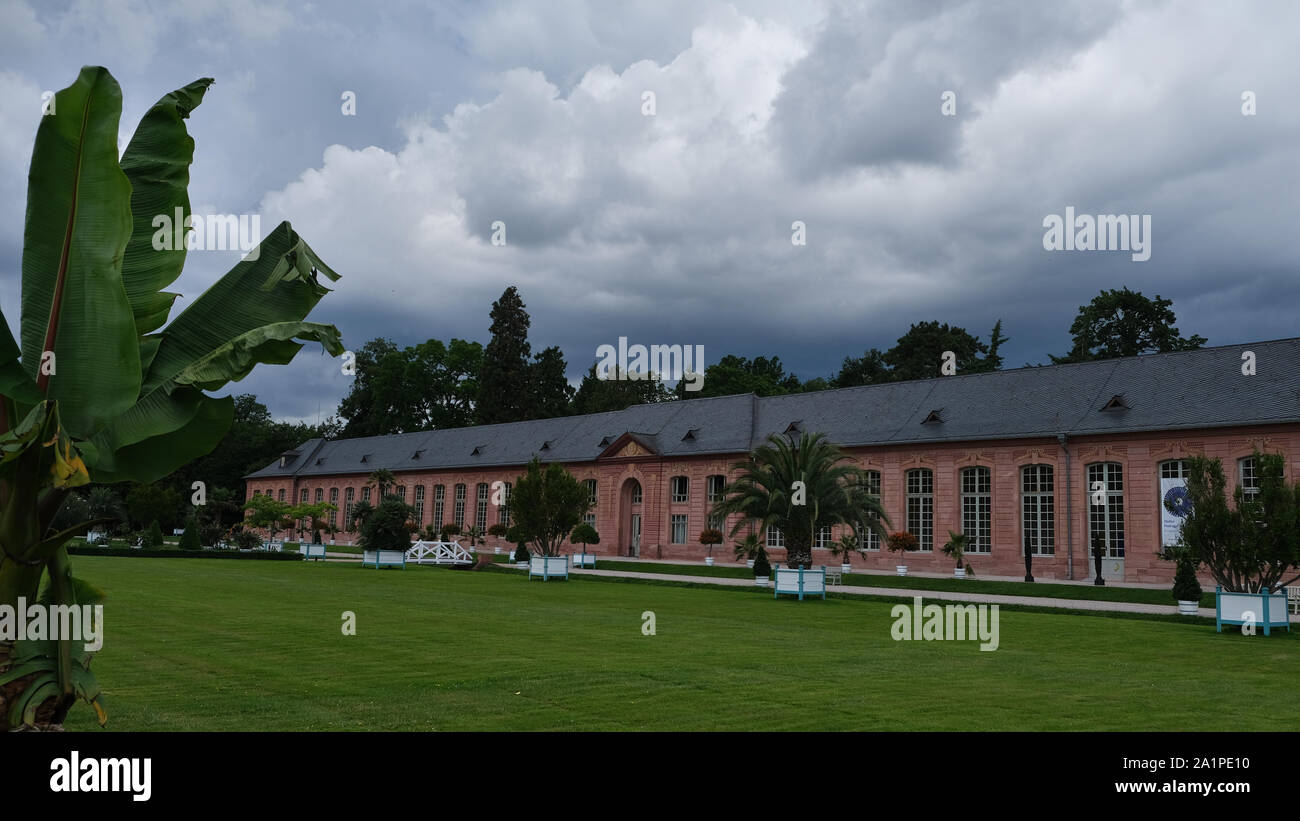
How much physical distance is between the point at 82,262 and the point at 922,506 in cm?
4115

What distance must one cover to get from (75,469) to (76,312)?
1488 mm

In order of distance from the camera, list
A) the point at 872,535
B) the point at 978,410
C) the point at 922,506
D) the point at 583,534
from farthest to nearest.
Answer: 1. the point at 583,534
2. the point at 872,535
3. the point at 922,506
4. the point at 978,410

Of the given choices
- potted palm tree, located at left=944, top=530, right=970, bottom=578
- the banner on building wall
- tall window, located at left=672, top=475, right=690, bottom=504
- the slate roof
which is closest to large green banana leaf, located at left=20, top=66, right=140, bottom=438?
the banner on building wall

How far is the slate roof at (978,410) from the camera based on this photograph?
1458 inches

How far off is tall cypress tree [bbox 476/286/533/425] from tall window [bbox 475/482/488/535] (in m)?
17.5

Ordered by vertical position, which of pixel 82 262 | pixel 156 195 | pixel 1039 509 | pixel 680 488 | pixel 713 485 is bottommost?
pixel 1039 509

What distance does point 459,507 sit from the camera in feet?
225

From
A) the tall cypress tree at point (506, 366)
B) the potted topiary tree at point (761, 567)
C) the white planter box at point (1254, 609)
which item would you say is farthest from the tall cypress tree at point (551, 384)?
the white planter box at point (1254, 609)

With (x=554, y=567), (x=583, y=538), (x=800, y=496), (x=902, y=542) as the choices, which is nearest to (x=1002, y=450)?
(x=902, y=542)

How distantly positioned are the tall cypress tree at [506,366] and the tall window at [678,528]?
107 ft

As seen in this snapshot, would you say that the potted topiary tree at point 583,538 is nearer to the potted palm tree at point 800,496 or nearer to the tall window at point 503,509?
the potted palm tree at point 800,496

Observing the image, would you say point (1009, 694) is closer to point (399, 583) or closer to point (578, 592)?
point (578, 592)

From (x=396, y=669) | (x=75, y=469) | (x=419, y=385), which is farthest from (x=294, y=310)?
(x=419, y=385)

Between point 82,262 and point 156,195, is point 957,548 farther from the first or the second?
point 82,262
